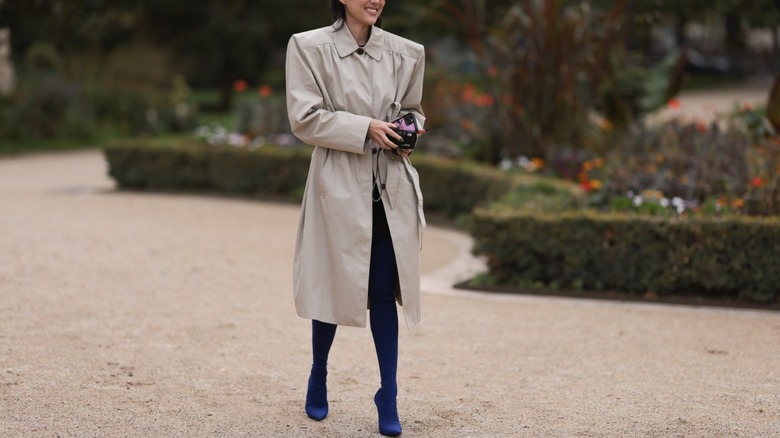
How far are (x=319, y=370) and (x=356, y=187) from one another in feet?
2.47

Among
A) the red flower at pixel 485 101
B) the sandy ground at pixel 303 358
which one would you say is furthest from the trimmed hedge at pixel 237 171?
the sandy ground at pixel 303 358

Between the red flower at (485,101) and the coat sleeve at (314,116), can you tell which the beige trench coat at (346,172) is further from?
the red flower at (485,101)

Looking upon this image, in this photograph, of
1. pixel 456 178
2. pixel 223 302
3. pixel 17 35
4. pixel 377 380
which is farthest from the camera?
pixel 17 35

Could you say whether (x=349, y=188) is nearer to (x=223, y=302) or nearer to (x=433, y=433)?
(x=433, y=433)

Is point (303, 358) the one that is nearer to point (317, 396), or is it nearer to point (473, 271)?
point (317, 396)

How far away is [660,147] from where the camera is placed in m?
10.2

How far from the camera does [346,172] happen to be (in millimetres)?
4336

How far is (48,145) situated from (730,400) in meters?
15.9

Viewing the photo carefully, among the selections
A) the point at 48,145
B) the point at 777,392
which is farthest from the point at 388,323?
the point at 48,145

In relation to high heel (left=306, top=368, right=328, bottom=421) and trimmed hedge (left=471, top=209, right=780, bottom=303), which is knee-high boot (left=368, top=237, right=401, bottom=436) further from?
trimmed hedge (left=471, top=209, right=780, bottom=303)

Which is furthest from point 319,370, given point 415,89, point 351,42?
point 351,42

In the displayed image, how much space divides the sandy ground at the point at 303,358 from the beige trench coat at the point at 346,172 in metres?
0.56

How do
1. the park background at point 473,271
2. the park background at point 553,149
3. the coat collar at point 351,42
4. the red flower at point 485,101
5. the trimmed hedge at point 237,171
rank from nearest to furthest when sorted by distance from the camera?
the coat collar at point 351,42
the park background at point 473,271
the park background at point 553,149
the trimmed hedge at point 237,171
the red flower at point 485,101

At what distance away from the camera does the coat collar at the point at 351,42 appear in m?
4.35
